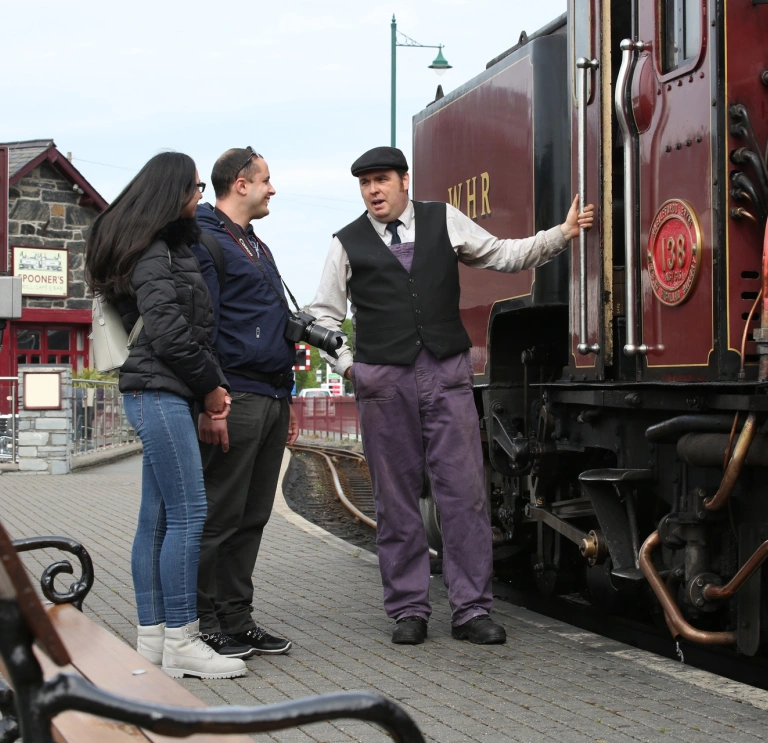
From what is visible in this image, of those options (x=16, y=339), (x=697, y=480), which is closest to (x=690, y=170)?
(x=697, y=480)

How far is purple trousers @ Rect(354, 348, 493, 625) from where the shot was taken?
5.66m

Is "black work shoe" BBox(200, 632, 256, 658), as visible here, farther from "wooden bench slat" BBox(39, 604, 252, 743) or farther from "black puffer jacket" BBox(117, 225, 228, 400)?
"wooden bench slat" BBox(39, 604, 252, 743)

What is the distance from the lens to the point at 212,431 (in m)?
4.89

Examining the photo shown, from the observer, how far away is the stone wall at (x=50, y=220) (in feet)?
98.4

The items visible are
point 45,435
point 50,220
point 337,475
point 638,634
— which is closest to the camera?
Result: point 638,634

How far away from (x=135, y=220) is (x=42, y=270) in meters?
26.4

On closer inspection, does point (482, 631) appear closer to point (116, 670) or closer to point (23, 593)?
point (116, 670)

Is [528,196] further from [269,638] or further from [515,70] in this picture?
[269,638]

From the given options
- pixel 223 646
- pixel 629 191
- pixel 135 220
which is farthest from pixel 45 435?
pixel 629 191

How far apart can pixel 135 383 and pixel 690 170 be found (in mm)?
2237

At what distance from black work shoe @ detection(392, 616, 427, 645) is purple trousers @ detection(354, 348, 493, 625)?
0.20ft

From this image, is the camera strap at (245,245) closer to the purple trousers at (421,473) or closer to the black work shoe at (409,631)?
A: the purple trousers at (421,473)

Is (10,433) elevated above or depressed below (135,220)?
below

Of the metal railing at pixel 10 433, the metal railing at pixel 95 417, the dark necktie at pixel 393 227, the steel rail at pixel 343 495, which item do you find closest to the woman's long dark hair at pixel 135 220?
the dark necktie at pixel 393 227
